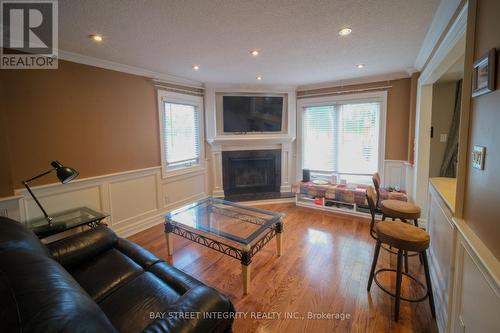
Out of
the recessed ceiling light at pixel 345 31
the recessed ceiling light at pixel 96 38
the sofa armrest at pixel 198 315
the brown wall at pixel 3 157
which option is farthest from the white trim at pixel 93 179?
the recessed ceiling light at pixel 345 31

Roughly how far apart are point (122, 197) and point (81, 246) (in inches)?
59.5

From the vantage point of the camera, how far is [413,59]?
2.84 m

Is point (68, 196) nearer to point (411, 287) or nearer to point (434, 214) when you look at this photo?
point (411, 287)

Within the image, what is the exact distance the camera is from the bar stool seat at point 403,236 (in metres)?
1.60

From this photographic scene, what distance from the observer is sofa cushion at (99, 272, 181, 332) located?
120 centimetres

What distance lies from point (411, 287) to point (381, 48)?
2.47 m

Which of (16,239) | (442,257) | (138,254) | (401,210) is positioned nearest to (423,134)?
(401,210)

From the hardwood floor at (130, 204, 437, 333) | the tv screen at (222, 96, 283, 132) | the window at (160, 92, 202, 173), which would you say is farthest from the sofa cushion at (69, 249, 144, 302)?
the tv screen at (222, 96, 283, 132)

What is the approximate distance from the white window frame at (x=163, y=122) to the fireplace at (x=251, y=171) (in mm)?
503

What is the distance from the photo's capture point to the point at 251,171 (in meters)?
4.70

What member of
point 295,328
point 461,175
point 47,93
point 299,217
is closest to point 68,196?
point 47,93

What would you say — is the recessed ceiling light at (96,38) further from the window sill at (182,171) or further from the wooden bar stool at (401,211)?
the wooden bar stool at (401,211)

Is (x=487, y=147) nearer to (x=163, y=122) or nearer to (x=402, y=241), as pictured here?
(x=402, y=241)

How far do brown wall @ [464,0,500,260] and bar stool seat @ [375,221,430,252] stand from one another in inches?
17.6
